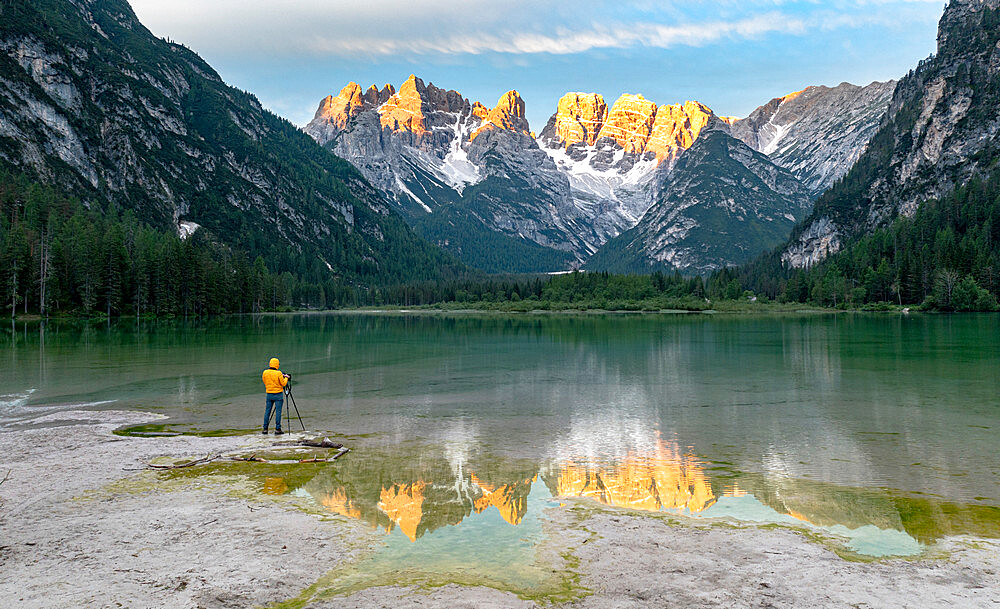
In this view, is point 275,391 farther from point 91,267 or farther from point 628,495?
point 91,267

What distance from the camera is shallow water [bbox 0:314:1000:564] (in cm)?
1405

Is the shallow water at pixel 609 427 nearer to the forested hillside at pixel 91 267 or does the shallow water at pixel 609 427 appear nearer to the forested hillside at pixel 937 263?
the forested hillside at pixel 91 267

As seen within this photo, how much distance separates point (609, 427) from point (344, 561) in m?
15.2

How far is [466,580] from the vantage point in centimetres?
1038

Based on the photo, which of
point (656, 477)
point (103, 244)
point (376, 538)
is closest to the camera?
point (376, 538)

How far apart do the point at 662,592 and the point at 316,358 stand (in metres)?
48.3

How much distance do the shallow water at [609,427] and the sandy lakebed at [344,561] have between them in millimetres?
975

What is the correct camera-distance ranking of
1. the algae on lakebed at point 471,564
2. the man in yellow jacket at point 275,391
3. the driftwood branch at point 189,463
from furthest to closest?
the man in yellow jacket at point 275,391 → the driftwood branch at point 189,463 → the algae on lakebed at point 471,564

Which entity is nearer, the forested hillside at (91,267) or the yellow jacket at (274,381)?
the yellow jacket at (274,381)

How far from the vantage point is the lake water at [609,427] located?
14102 millimetres

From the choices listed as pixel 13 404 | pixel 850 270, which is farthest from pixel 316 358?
pixel 850 270

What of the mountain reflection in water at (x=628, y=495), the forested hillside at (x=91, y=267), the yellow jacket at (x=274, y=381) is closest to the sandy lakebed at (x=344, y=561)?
the mountain reflection in water at (x=628, y=495)

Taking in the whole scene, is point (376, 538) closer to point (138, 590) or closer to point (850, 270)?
point (138, 590)

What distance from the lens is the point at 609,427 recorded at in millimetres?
24562
